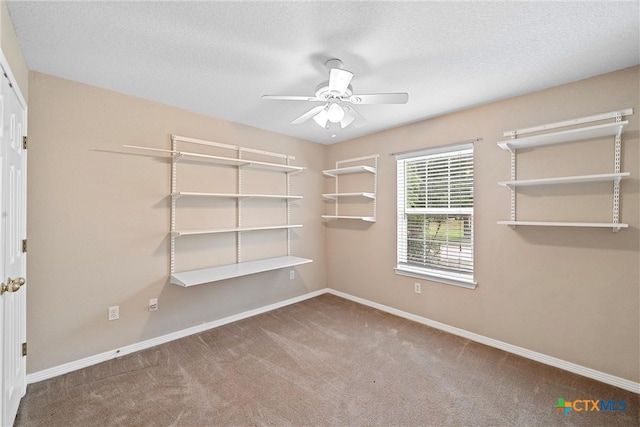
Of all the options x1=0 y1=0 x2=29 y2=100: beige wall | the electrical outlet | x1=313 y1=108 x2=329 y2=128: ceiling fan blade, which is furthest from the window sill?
x1=0 y1=0 x2=29 y2=100: beige wall

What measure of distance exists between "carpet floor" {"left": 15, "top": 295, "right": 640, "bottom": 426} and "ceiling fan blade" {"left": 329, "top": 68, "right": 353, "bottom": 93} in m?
2.19

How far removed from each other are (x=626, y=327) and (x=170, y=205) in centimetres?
406

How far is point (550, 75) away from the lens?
2.18m

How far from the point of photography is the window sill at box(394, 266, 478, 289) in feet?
9.55

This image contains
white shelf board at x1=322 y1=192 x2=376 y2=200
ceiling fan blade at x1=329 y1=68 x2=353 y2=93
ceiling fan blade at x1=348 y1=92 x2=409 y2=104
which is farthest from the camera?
white shelf board at x1=322 y1=192 x2=376 y2=200

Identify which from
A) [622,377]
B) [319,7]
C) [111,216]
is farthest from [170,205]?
[622,377]

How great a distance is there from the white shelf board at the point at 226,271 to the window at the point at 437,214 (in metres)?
1.44

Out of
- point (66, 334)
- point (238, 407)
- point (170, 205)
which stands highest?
point (170, 205)

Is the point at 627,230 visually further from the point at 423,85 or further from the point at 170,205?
the point at 170,205

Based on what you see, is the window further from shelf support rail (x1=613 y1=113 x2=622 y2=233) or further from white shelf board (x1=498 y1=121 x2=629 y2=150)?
shelf support rail (x1=613 y1=113 x2=622 y2=233)

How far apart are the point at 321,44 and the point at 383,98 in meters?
0.55

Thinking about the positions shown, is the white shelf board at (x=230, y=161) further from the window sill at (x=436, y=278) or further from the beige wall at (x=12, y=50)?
the window sill at (x=436, y=278)

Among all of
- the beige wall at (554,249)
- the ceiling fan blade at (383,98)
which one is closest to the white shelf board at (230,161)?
the ceiling fan blade at (383,98)

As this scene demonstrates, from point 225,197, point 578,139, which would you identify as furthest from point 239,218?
point 578,139
